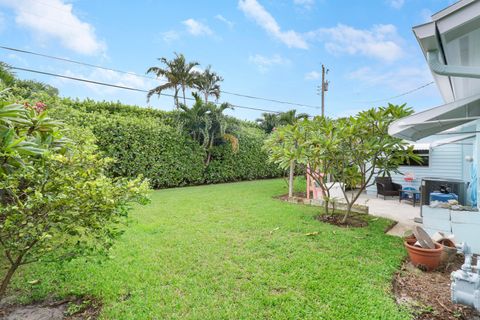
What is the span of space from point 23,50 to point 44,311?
14.6m

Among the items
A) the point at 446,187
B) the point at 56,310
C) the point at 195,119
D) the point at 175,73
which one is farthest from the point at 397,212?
the point at 175,73

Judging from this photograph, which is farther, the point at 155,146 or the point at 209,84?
the point at 209,84

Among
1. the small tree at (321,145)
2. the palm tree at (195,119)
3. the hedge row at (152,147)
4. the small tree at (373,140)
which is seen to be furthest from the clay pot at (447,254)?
the palm tree at (195,119)

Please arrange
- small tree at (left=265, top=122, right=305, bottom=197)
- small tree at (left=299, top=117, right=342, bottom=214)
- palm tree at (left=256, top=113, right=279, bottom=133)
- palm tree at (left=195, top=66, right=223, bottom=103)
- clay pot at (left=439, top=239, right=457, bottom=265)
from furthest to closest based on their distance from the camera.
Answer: palm tree at (left=195, top=66, right=223, bottom=103) → palm tree at (left=256, top=113, right=279, bottom=133) → small tree at (left=265, top=122, right=305, bottom=197) → small tree at (left=299, top=117, right=342, bottom=214) → clay pot at (left=439, top=239, right=457, bottom=265)

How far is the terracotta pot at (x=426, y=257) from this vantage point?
3.60m

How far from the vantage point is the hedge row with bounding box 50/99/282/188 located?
33.6 feet

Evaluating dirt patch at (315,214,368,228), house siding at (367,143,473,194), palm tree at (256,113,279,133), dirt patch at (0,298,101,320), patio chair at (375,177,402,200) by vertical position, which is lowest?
dirt patch at (0,298,101,320)

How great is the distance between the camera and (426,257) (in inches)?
→ 143

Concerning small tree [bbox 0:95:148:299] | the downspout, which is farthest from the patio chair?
small tree [bbox 0:95:148:299]

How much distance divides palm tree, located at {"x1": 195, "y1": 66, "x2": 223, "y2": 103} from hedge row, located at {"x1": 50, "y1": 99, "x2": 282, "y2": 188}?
7.93 meters

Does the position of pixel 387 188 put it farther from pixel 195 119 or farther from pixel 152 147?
pixel 152 147

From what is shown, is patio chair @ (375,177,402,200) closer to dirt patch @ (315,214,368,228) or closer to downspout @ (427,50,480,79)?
dirt patch @ (315,214,368,228)

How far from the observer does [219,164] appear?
14406 mm

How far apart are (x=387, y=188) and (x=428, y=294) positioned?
7.95 m
